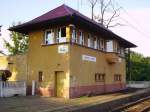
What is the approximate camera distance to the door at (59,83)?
25.7m

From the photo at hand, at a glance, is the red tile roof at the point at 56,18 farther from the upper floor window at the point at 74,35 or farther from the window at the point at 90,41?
the window at the point at 90,41

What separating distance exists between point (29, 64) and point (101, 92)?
26.7 feet

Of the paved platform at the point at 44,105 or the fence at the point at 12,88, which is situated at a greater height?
the fence at the point at 12,88

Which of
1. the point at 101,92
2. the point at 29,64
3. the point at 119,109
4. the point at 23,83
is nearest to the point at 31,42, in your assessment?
the point at 29,64

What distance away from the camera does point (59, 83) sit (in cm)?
2602

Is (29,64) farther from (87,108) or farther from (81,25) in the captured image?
(87,108)

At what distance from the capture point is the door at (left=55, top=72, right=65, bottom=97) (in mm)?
25734

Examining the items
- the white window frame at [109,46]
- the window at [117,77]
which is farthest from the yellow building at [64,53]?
the window at [117,77]

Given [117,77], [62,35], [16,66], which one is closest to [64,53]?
[62,35]

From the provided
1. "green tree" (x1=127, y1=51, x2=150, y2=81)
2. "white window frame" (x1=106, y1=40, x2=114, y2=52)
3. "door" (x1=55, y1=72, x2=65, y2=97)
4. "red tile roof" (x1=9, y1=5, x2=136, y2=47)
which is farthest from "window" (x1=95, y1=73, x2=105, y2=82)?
"green tree" (x1=127, y1=51, x2=150, y2=81)

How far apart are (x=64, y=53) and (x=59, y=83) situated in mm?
2526

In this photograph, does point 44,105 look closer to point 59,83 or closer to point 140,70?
point 59,83

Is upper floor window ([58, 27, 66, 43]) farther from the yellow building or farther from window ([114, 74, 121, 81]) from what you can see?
window ([114, 74, 121, 81])

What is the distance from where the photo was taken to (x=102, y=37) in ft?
108
